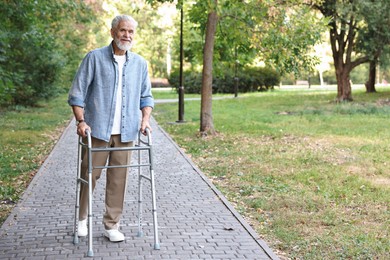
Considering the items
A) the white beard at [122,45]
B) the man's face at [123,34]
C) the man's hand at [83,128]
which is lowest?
the man's hand at [83,128]

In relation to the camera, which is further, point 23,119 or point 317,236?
point 23,119

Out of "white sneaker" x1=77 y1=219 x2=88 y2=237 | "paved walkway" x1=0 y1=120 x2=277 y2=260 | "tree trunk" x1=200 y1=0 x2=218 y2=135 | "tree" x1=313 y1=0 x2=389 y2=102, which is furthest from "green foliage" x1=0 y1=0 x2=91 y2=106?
"tree" x1=313 y1=0 x2=389 y2=102

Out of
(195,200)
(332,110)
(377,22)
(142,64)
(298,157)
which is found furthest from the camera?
(377,22)

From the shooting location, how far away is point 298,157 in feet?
39.9

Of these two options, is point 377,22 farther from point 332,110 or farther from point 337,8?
point 332,110

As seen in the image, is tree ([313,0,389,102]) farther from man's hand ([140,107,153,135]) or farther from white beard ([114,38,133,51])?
white beard ([114,38,133,51])

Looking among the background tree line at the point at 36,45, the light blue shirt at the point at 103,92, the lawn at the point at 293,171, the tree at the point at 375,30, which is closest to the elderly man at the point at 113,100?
the light blue shirt at the point at 103,92

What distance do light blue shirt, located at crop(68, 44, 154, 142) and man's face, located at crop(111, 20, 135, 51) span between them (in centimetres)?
Result: 14

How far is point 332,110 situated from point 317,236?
60.4ft

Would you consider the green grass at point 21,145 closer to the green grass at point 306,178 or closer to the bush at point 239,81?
the green grass at point 306,178

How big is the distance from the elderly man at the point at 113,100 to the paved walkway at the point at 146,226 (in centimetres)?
46

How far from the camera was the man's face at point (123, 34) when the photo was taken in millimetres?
5863

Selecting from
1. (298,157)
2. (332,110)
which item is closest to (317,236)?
(298,157)

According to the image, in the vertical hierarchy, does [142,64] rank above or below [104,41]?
below
